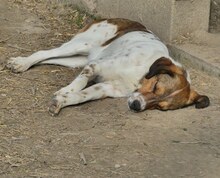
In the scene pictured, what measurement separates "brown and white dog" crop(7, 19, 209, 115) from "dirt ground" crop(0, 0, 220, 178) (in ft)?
0.33

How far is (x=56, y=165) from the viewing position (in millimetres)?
4719

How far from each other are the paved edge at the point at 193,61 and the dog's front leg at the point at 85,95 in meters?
1.19

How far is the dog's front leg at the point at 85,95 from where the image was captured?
5840 mm

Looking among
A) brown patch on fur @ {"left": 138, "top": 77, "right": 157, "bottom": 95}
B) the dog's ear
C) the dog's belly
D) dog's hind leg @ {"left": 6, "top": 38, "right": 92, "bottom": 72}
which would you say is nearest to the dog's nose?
brown patch on fur @ {"left": 138, "top": 77, "right": 157, "bottom": 95}

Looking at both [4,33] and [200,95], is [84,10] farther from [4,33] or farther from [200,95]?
[200,95]

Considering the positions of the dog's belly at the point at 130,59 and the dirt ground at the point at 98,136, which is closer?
the dirt ground at the point at 98,136

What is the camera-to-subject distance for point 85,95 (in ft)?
20.2

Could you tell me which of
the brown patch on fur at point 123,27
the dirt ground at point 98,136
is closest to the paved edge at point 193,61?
the dirt ground at point 98,136

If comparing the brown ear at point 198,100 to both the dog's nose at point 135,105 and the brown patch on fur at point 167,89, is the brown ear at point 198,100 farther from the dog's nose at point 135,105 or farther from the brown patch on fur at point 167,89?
the dog's nose at point 135,105

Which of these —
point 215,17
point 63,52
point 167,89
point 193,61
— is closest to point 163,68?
point 167,89

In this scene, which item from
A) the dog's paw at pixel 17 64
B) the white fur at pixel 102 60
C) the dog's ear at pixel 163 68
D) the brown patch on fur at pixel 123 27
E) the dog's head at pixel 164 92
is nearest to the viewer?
the dog's head at pixel 164 92

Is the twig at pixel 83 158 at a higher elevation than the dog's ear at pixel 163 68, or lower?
lower

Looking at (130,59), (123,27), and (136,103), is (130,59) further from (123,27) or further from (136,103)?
(123,27)

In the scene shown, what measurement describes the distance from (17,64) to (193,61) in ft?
6.53
